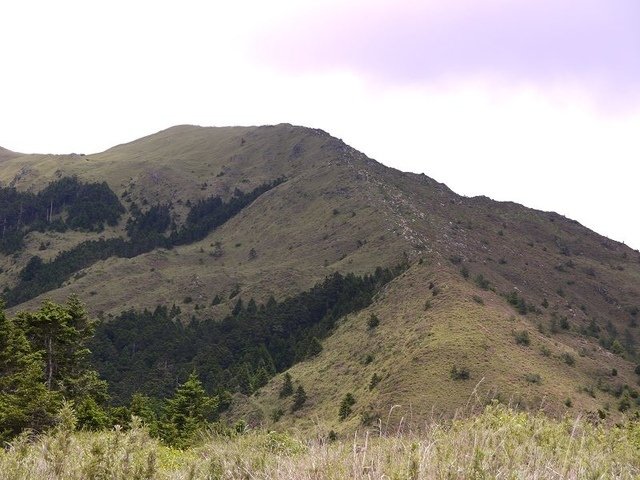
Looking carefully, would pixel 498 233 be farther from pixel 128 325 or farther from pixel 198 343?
pixel 128 325

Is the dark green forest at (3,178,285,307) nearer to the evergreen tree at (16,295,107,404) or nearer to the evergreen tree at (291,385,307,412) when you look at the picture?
the evergreen tree at (291,385,307,412)

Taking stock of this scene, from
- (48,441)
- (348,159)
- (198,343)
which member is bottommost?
(198,343)

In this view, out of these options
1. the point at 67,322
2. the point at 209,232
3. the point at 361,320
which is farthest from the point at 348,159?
the point at 67,322

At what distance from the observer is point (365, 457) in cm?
648

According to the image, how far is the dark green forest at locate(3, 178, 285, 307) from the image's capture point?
123 meters

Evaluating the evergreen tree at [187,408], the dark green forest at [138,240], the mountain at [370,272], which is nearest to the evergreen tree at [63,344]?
the evergreen tree at [187,408]

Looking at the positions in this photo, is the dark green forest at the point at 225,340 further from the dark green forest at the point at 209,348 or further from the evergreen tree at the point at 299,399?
the evergreen tree at the point at 299,399

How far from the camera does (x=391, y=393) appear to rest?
153 ft

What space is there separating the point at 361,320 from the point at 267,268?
40306mm

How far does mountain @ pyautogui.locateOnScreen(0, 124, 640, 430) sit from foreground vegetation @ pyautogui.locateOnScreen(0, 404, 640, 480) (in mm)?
666

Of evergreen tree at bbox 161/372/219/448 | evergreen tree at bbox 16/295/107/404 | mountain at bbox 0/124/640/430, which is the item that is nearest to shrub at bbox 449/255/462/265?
mountain at bbox 0/124/640/430

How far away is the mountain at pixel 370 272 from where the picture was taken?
48.7 m

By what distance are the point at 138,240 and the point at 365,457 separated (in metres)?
144

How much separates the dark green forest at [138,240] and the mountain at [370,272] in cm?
90
